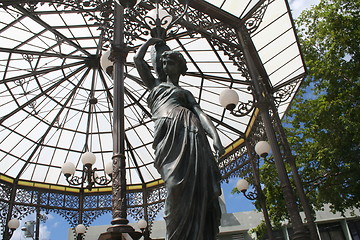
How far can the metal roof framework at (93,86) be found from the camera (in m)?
8.02

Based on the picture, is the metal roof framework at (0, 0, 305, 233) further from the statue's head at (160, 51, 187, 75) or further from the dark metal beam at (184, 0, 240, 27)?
the statue's head at (160, 51, 187, 75)

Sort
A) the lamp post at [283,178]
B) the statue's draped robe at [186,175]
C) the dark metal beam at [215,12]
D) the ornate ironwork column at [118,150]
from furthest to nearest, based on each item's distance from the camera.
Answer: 1. the dark metal beam at [215,12]
2. the lamp post at [283,178]
3. the ornate ironwork column at [118,150]
4. the statue's draped robe at [186,175]

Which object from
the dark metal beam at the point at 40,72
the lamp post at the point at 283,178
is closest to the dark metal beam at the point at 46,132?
the dark metal beam at the point at 40,72

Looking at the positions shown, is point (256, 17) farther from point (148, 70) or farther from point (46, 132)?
→ point (46, 132)

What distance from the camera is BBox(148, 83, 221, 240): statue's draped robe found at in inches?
79.0

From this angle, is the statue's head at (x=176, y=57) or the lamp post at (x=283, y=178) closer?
the statue's head at (x=176, y=57)

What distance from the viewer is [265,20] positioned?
28.0 ft

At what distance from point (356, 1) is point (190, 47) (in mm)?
6798

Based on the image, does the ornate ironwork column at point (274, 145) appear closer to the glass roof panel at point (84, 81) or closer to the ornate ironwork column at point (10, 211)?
the glass roof panel at point (84, 81)

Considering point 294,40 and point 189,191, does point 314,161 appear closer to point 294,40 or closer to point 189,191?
point 294,40

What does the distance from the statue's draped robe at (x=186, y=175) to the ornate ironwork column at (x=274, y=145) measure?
4.59 metres

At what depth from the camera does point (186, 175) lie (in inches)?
82.0

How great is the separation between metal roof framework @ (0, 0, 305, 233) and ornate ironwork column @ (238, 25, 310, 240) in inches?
6.0

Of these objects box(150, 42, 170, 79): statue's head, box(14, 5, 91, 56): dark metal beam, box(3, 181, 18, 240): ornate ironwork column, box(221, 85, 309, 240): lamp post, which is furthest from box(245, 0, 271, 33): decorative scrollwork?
box(3, 181, 18, 240): ornate ironwork column
